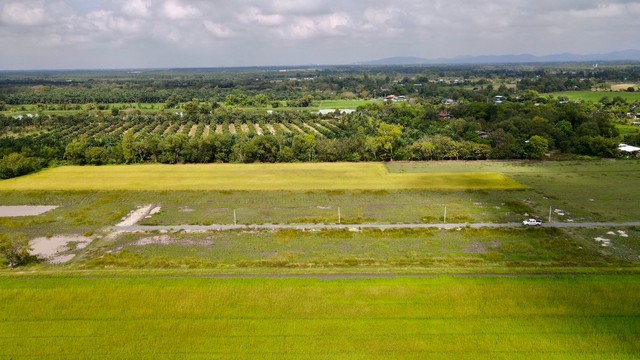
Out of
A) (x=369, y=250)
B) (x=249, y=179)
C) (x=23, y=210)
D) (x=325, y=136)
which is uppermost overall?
(x=325, y=136)

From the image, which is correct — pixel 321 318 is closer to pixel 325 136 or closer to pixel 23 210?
pixel 23 210

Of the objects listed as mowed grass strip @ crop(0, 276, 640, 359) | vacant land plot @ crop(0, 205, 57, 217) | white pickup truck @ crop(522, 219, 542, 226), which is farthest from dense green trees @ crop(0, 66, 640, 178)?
mowed grass strip @ crop(0, 276, 640, 359)

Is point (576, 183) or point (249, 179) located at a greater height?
point (249, 179)

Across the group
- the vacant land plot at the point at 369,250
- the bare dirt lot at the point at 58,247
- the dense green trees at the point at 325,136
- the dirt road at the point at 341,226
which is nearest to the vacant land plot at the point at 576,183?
the dirt road at the point at 341,226

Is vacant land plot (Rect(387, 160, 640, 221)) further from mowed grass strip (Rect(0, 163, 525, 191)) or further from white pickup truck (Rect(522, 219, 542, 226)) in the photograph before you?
mowed grass strip (Rect(0, 163, 525, 191))

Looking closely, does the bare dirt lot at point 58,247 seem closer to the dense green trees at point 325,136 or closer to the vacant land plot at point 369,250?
the vacant land plot at point 369,250

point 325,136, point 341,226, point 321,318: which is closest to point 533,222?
point 341,226

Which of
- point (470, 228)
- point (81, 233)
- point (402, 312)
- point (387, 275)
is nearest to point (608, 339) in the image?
point (402, 312)
